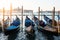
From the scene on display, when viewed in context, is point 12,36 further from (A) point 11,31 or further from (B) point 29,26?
(B) point 29,26

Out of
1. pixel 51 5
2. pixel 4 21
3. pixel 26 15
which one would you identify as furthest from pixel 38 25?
pixel 4 21

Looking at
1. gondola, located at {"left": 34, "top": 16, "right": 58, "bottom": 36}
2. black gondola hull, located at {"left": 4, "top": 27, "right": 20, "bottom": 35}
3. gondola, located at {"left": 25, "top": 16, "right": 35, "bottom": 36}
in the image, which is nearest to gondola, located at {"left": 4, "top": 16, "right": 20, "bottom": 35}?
black gondola hull, located at {"left": 4, "top": 27, "right": 20, "bottom": 35}

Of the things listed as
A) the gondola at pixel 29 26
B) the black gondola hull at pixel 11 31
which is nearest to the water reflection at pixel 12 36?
the black gondola hull at pixel 11 31

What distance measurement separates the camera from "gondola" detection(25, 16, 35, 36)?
1672 mm

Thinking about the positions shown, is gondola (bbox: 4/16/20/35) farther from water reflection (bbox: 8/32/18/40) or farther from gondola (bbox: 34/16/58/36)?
gondola (bbox: 34/16/58/36)

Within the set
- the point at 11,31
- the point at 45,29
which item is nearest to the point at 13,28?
the point at 11,31

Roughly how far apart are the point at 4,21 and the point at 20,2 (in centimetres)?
35

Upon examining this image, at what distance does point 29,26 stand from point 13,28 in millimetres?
227

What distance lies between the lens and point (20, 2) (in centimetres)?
170

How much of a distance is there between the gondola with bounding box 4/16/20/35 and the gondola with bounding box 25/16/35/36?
13 cm

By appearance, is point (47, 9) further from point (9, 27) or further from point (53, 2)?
point (9, 27)

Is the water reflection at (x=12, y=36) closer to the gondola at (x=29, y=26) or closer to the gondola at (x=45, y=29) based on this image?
the gondola at (x=29, y=26)

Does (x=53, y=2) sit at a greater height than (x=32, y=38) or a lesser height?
greater

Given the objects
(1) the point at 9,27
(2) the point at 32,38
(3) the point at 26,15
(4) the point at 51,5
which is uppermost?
(4) the point at 51,5
